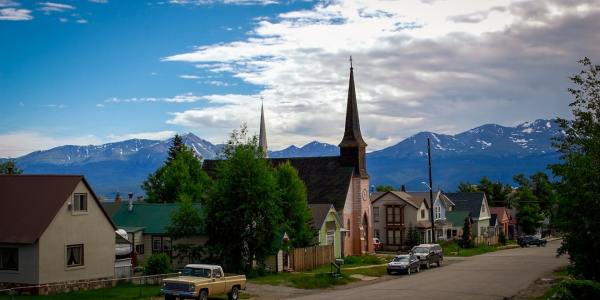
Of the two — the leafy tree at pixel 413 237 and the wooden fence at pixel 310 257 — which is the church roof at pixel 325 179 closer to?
the wooden fence at pixel 310 257

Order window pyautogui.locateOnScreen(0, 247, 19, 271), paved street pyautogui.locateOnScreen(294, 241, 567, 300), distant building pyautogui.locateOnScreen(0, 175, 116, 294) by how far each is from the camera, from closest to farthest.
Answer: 1. paved street pyautogui.locateOnScreen(294, 241, 567, 300)
2. distant building pyautogui.locateOnScreen(0, 175, 116, 294)
3. window pyautogui.locateOnScreen(0, 247, 19, 271)

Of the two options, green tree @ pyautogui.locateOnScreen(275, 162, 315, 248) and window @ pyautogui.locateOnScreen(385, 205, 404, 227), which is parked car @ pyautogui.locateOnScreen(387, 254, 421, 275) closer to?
green tree @ pyautogui.locateOnScreen(275, 162, 315, 248)

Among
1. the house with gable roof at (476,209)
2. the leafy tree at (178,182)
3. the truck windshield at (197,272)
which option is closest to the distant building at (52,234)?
the truck windshield at (197,272)

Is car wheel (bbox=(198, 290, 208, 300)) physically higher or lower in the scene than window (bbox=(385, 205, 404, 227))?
lower

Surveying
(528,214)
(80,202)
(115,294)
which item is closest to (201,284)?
(115,294)

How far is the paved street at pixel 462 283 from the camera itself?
3712 centimetres

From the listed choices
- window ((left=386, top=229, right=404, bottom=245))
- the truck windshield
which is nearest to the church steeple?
window ((left=386, top=229, right=404, bottom=245))

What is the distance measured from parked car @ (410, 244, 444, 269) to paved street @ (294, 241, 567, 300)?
971 mm

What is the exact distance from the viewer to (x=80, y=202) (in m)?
41.1

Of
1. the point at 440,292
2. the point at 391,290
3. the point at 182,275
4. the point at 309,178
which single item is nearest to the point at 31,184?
the point at 182,275

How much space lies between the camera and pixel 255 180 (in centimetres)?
4822

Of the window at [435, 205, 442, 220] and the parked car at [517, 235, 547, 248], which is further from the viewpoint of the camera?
the window at [435, 205, 442, 220]

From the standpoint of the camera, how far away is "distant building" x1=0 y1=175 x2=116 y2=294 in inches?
1480

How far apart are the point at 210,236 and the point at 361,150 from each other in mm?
28775
